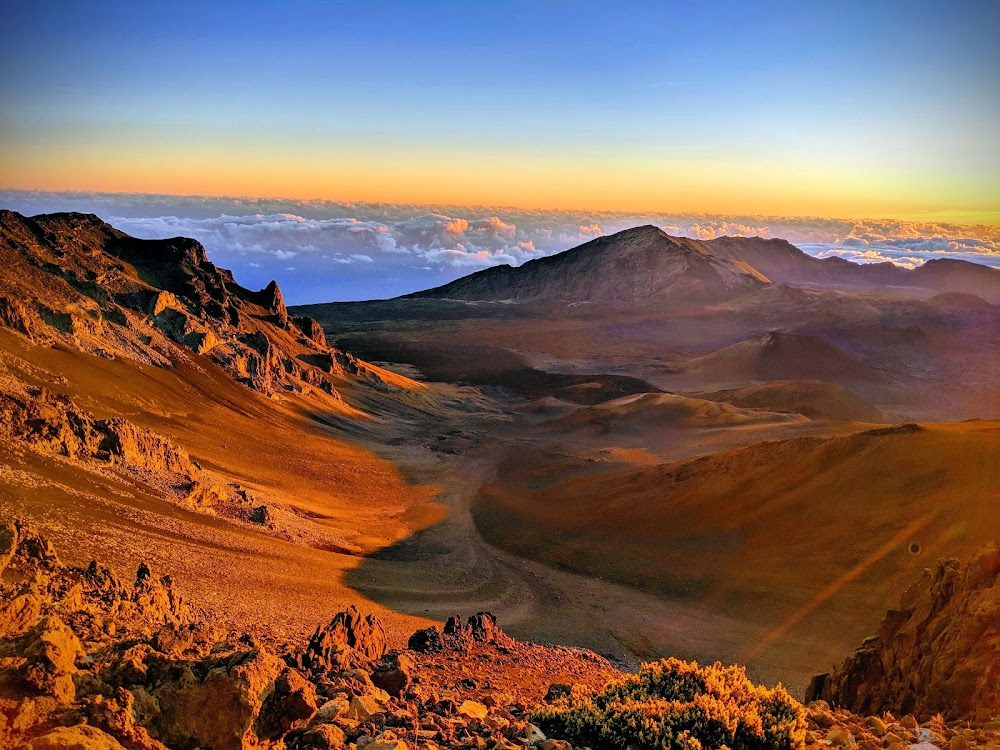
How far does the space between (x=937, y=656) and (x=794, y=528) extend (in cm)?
1111

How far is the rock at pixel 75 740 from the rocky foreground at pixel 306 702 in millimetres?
11

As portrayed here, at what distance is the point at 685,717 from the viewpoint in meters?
6.40

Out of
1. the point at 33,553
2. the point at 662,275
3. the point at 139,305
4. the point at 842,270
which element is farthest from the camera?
the point at 842,270

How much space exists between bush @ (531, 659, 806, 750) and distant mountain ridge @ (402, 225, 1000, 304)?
124181 mm

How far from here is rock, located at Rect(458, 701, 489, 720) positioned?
7.17m

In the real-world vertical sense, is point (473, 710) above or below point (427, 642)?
above

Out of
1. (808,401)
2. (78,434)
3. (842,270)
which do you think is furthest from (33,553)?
(842,270)

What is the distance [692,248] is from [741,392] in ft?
312

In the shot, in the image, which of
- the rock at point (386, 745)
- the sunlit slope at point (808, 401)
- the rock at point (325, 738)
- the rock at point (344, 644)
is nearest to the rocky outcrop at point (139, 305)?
the rock at point (344, 644)

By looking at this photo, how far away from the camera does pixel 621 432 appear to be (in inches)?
1708

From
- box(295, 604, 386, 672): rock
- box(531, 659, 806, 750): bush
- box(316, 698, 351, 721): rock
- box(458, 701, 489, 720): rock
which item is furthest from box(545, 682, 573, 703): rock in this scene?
box(316, 698, 351, 721): rock

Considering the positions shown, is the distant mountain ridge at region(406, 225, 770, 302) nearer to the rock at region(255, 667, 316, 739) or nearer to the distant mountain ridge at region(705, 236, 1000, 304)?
the distant mountain ridge at region(705, 236, 1000, 304)

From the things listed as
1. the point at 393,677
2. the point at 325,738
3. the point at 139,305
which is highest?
the point at 139,305

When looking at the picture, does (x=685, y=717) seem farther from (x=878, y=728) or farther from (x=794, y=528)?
(x=794, y=528)
